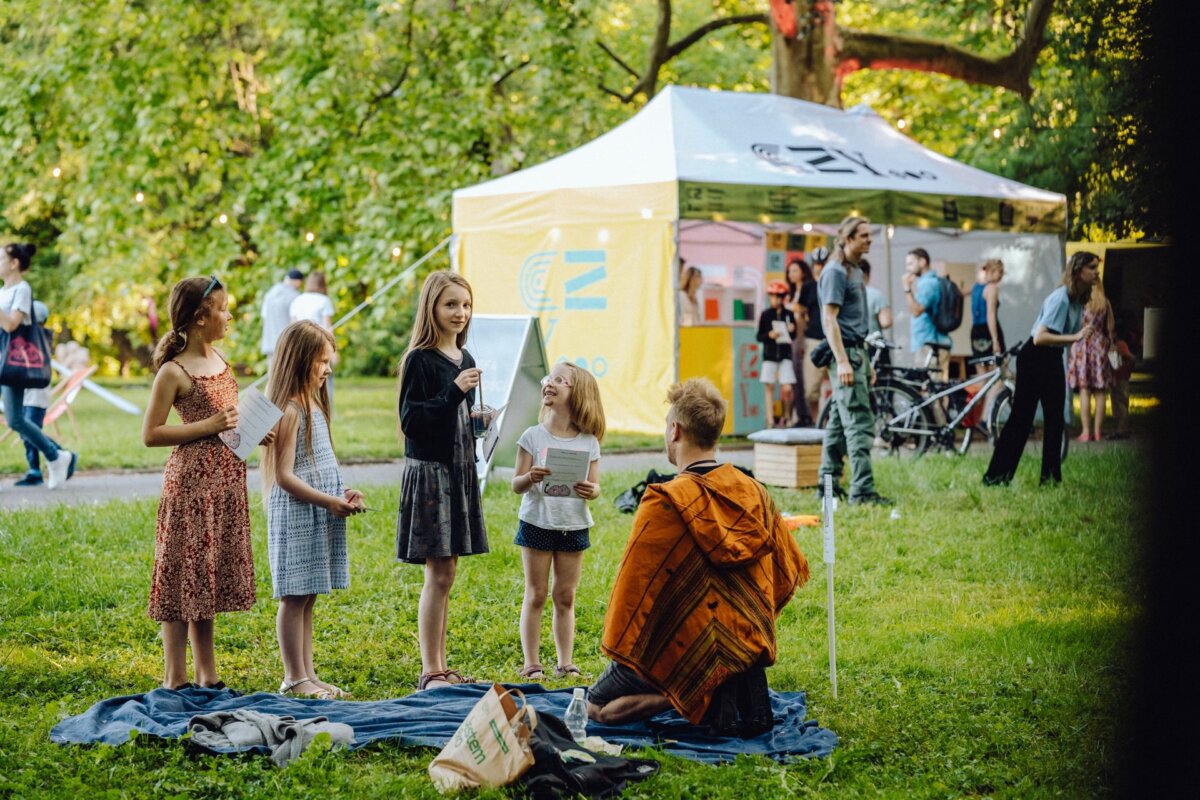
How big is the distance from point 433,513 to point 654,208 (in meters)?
8.88

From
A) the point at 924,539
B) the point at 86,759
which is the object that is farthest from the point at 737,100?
the point at 86,759

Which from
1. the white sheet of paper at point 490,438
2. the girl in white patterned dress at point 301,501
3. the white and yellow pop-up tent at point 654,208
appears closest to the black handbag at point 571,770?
the girl in white patterned dress at point 301,501

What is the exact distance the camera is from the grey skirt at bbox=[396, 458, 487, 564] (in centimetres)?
555

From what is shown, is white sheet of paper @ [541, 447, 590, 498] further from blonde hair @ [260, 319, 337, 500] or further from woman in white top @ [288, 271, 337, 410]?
woman in white top @ [288, 271, 337, 410]

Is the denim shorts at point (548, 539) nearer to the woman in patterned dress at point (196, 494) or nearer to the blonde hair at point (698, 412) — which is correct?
the blonde hair at point (698, 412)

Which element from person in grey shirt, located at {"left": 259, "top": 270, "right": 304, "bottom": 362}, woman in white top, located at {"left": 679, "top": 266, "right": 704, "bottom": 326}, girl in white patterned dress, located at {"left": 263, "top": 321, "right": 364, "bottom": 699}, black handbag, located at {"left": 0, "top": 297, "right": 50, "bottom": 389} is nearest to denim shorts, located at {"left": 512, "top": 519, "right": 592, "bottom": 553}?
girl in white patterned dress, located at {"left": 263, "top": 321, "right": 364, "bottom": 699}

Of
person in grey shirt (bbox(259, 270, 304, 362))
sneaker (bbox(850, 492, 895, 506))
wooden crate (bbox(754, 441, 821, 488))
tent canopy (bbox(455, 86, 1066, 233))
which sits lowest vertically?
sneaker (bbox(850, 492, 895, 506))

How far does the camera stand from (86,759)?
179 inches

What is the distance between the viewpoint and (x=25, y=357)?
36.8 ft

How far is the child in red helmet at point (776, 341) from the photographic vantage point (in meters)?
14.9

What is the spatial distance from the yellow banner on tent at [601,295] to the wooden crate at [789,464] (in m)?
3.09

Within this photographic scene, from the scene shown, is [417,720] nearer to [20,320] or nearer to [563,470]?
[563,470]

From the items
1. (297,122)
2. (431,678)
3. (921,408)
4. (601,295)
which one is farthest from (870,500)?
(297,122)

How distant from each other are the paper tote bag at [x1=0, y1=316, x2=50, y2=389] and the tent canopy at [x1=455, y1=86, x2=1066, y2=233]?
5.61 meters
